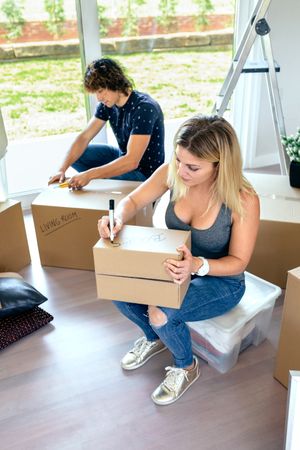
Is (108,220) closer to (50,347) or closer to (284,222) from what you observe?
(50,347)

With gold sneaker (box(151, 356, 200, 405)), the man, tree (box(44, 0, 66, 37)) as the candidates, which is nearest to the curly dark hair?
the man

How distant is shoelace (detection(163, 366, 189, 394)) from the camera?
1561 mm

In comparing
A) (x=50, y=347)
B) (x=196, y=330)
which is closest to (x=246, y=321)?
(x=196, y=330)

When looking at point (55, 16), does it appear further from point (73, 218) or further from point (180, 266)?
point (180, 266)

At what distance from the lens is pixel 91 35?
265cm

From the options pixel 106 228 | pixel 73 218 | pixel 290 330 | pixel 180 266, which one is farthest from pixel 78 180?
pixel 290 330

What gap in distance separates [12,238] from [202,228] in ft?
3.72

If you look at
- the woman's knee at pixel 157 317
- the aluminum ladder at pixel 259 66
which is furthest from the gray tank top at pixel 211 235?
the aluminum ladder at pixel 259 66

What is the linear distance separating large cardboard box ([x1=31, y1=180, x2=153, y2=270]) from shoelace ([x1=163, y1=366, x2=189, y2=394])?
28.9 inches

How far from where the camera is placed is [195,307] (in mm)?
1454

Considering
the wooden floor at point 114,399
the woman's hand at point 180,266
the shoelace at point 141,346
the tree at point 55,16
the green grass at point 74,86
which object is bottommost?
the wooden floor at point 114,399

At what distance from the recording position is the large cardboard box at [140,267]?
1.28 meters

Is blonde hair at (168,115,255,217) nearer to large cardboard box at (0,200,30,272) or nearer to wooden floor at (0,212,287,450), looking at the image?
wooden floor at (0,212,287,450)

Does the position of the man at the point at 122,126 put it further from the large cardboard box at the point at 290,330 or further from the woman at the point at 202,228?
the large cardboard box at the point at 290,330
